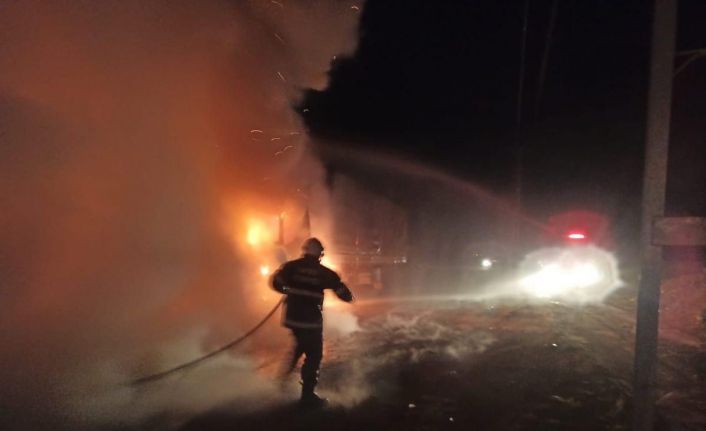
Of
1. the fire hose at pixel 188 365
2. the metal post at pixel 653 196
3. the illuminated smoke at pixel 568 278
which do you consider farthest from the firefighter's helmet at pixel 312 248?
the illuminated smoke at pixel 568 278

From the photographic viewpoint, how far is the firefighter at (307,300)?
527 centimetres

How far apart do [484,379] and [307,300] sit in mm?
2251

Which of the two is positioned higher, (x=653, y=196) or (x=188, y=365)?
(x=653, y=196)

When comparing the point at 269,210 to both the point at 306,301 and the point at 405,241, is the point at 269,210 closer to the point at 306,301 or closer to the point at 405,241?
the point at 306,301

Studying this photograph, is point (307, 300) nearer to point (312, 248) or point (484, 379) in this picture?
point (312, 248)

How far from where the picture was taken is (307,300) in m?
5.33

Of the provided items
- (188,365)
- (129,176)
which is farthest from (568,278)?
(129,176)

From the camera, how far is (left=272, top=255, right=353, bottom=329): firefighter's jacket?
5301 mm

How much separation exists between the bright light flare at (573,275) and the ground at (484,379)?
3.10 meters

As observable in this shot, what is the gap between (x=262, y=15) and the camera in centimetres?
709

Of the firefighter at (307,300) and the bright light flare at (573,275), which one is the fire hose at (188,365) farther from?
the bright light flare at (573,275)

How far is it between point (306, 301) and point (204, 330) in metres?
2.77

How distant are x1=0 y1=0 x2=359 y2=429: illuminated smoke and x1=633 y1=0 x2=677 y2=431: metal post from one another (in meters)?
3.71

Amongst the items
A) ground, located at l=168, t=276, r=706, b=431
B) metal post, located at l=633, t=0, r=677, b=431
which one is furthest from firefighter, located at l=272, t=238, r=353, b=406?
metal post, located at l=633, t=0, r=677, b=431
